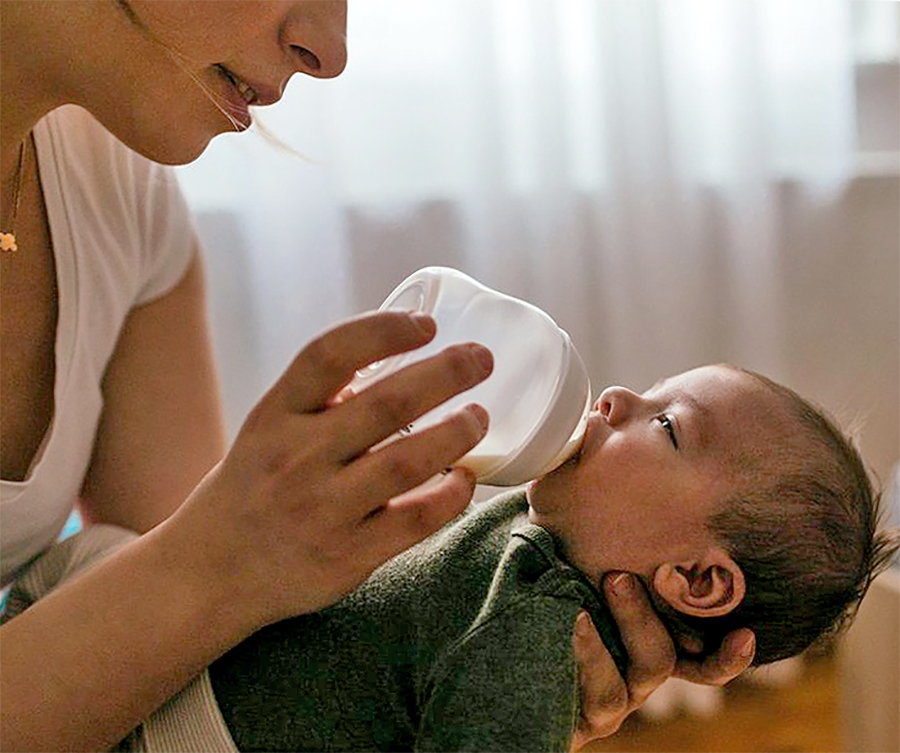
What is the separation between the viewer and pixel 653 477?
3.45 feet

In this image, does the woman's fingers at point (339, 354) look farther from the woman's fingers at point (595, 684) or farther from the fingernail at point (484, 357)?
the woman's fingers at point (595, 684)

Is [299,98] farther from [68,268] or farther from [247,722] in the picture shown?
[247,722]

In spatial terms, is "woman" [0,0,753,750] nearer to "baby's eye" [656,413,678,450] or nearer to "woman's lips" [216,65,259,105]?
"woman's lips" [216,65,259,105]

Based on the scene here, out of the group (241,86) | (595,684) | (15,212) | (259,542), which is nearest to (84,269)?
(15,212)

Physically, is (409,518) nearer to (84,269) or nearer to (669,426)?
(669,426)

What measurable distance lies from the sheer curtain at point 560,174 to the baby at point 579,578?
3.97 ft

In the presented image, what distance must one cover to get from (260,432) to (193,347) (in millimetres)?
570

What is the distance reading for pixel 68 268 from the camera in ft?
4.12

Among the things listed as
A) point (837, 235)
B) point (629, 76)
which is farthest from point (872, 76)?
point (629, 76)

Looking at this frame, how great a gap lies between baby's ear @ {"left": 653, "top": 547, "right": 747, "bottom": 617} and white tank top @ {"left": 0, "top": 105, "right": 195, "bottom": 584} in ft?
1.91

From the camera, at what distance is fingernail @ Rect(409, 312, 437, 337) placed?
32.7 inches

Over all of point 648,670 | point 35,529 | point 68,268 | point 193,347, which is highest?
point 68,268

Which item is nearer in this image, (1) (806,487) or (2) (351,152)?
(1) (806,487)

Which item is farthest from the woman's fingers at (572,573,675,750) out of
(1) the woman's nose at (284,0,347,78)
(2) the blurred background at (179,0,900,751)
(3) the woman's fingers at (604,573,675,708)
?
(2) the blurred background at (179,0,900,751)
